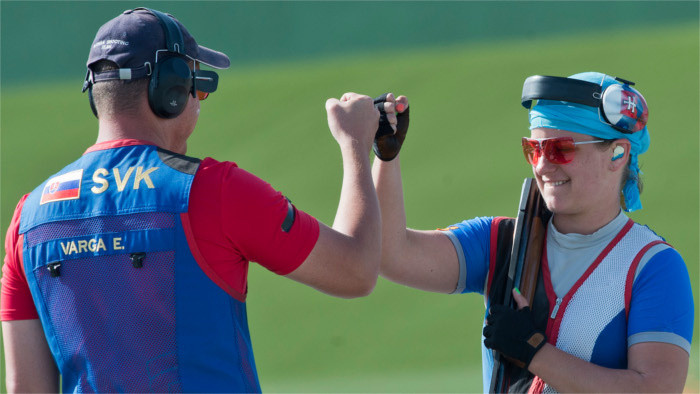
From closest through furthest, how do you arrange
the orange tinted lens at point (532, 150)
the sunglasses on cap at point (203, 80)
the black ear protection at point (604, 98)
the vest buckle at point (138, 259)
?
the vest buckle at point (138, 259) < the sunglasses on cap at point (203, 80) < the black ear protection at point (604, 98) < the orange tinted lens at point (532, 150)

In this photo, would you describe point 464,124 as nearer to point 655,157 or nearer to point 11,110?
point 655,157

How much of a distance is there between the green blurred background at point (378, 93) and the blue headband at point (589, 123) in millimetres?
3467

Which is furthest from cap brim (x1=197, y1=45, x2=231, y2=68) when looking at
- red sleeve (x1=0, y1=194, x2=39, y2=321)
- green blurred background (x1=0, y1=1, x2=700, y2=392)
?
green blurred background (x1=0, y1=1, x2=700, y2=392)

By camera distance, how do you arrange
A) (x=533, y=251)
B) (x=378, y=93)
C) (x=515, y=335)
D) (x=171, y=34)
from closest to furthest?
(x=171, y=34), (x=515, y=335), (x=533, y=251), (x=378, y=93)

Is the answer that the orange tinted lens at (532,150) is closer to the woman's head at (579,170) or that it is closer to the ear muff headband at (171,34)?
the woman's head at (579,170)

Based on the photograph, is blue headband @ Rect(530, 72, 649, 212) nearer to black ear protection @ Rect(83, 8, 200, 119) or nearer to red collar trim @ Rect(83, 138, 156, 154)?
black ear protection @ Rect(83, 8, 200, 119)

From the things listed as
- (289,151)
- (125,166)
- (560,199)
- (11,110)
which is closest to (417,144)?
(289,151)

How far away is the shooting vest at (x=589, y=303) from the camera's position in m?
2.64

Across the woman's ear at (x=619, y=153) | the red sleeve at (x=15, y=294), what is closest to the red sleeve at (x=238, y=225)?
the red sleeve at (x=15, y=294)

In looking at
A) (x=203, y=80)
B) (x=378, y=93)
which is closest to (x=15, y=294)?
(x=203, y=80)

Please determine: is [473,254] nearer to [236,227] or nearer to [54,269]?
[236,227]

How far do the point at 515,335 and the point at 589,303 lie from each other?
27cm

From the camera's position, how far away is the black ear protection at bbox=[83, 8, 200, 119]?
227 cm

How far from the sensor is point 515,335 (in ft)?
8.59
